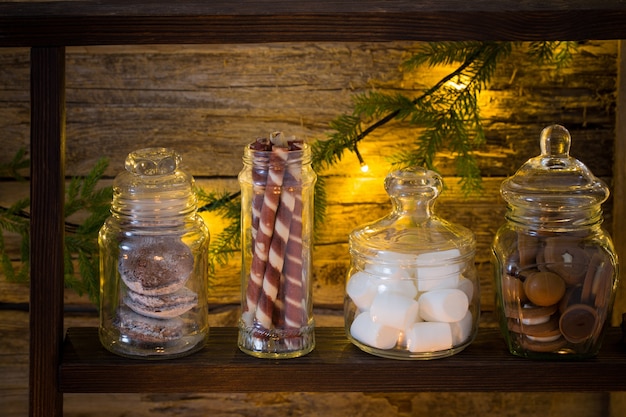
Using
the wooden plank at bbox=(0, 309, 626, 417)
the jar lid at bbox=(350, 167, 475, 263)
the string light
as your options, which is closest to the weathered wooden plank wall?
the string light

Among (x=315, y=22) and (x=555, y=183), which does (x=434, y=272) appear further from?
Result: (x=315, y=22)

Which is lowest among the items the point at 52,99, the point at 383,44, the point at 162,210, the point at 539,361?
the point at 539,361

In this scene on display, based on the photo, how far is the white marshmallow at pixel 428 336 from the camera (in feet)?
2.93

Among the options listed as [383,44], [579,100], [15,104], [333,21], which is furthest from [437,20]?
[15,104]

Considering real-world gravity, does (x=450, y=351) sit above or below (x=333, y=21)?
below

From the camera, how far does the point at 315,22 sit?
86 cm

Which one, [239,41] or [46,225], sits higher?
[239,41]

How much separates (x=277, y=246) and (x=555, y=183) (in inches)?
11.9

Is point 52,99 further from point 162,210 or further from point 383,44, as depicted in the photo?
point 383,44

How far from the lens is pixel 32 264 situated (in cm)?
90

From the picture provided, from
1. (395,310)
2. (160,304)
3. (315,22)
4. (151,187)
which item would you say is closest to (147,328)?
(160,304)

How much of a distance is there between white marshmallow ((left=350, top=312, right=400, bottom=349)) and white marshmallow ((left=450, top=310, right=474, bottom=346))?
6cm

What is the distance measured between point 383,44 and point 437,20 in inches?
14.3

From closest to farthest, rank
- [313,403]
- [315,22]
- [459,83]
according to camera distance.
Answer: [315,22]
[459,83]
[313,403]
